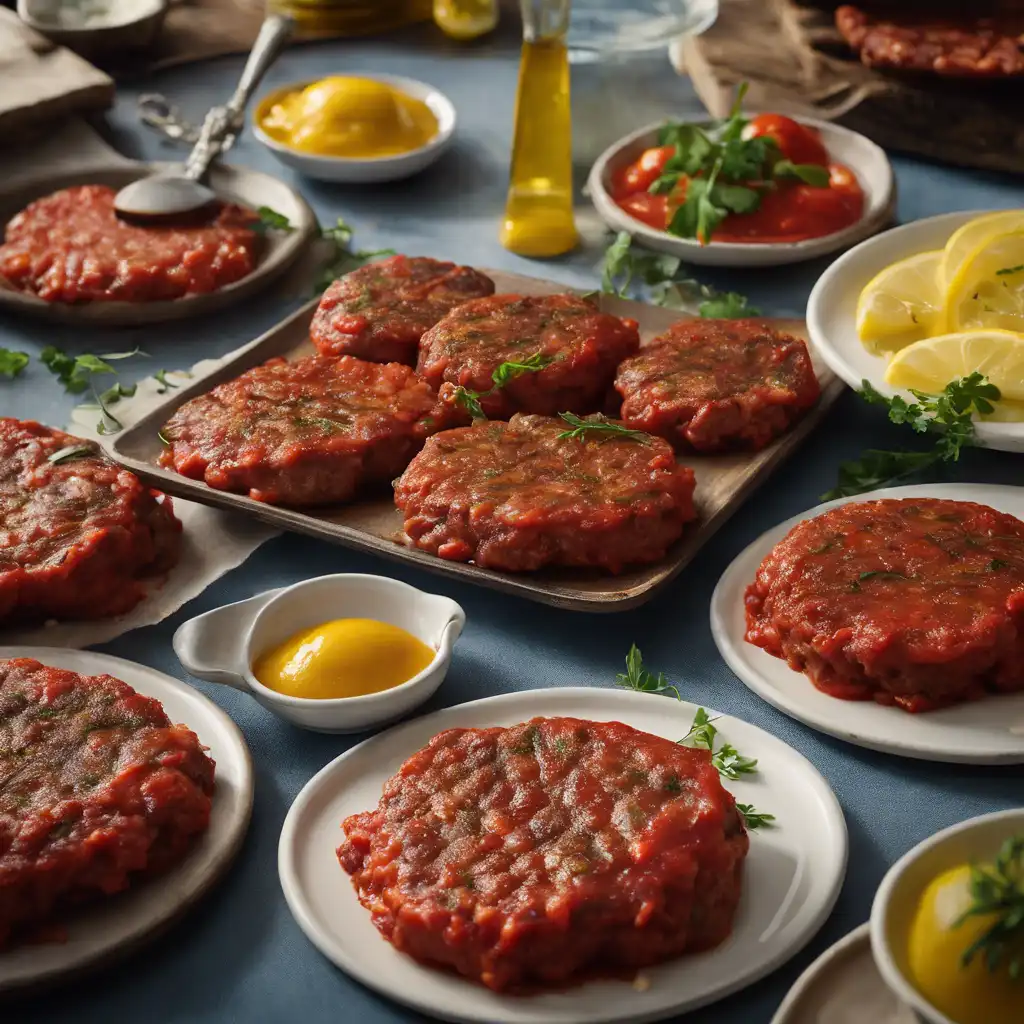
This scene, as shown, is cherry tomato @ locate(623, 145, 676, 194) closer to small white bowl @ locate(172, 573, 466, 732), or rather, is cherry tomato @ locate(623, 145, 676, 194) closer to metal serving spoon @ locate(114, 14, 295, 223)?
metal serving spoon @ locate(114, 14, 295, 223)

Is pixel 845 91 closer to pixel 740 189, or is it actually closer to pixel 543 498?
pixel 740 189

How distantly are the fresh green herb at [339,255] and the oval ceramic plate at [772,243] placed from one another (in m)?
0.76

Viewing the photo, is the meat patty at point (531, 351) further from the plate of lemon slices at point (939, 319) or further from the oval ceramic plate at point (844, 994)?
the oval ceramic plate at point (844, 994)

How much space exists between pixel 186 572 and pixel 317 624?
510 millimetres

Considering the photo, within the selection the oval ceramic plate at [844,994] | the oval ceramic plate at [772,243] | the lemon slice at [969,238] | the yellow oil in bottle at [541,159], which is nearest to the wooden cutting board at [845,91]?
the oval ceramic plate at [772,243]

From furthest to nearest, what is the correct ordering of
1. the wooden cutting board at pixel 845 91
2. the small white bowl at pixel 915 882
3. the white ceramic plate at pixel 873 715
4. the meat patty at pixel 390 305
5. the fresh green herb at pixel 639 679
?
1. the wooden cutting board at pixel 845 91
2. the meat patty at pixel 390 305
3. the fresh green herb at pixel 639 679
4. the white ceramic plate at pixel 873 715
5. the small white bowl at pixel 915 882

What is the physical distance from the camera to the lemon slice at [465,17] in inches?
234

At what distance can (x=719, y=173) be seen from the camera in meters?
4.33

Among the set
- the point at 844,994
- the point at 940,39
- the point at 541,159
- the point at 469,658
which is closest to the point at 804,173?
the point at 541,159

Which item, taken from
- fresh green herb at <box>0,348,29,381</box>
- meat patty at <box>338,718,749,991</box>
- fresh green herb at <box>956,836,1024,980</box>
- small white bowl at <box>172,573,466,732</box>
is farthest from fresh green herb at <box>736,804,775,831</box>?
fresh green herb at <box>0,348,29,381</box>

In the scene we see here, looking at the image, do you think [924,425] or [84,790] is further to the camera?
[924,425]

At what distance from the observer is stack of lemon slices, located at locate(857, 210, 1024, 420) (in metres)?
3.24

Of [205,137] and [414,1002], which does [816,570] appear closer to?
[414,1002]

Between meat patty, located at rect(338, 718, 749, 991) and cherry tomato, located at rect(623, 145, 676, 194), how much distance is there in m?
2.63
